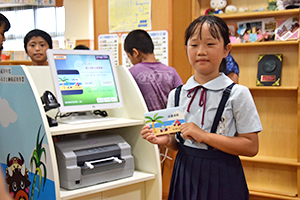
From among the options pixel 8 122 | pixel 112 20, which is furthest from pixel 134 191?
pixel 112 20

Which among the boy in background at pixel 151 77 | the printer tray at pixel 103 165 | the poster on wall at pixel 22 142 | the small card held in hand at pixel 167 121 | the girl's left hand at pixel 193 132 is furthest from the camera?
the boy in background at pixel 151 77

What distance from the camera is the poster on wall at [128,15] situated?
10.6ft

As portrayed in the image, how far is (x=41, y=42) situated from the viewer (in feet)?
9.36

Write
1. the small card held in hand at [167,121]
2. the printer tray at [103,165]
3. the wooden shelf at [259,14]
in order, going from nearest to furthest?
the small card held in hand at [167,121] < the printer tray at [103,165] < the wooden shelf at [259,14]

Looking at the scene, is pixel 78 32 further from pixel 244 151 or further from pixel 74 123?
pixel 244 151

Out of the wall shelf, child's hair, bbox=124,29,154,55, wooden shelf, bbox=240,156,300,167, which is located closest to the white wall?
the wall shelf

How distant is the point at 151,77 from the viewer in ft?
7.96

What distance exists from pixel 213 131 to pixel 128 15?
2402 mm

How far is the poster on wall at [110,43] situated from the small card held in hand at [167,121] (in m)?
2.28

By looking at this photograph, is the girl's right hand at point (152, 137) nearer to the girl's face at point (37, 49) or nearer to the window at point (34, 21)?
the girl's face at point (37, 49)

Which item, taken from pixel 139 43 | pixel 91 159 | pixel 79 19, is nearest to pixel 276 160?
pixel 139 43

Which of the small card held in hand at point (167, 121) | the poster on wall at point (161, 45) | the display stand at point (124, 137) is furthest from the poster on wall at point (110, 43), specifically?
the small card held in hand at point (167, 121)

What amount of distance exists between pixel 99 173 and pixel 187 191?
2.08 ft

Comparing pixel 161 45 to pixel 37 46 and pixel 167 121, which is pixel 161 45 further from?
pixel 167 121
